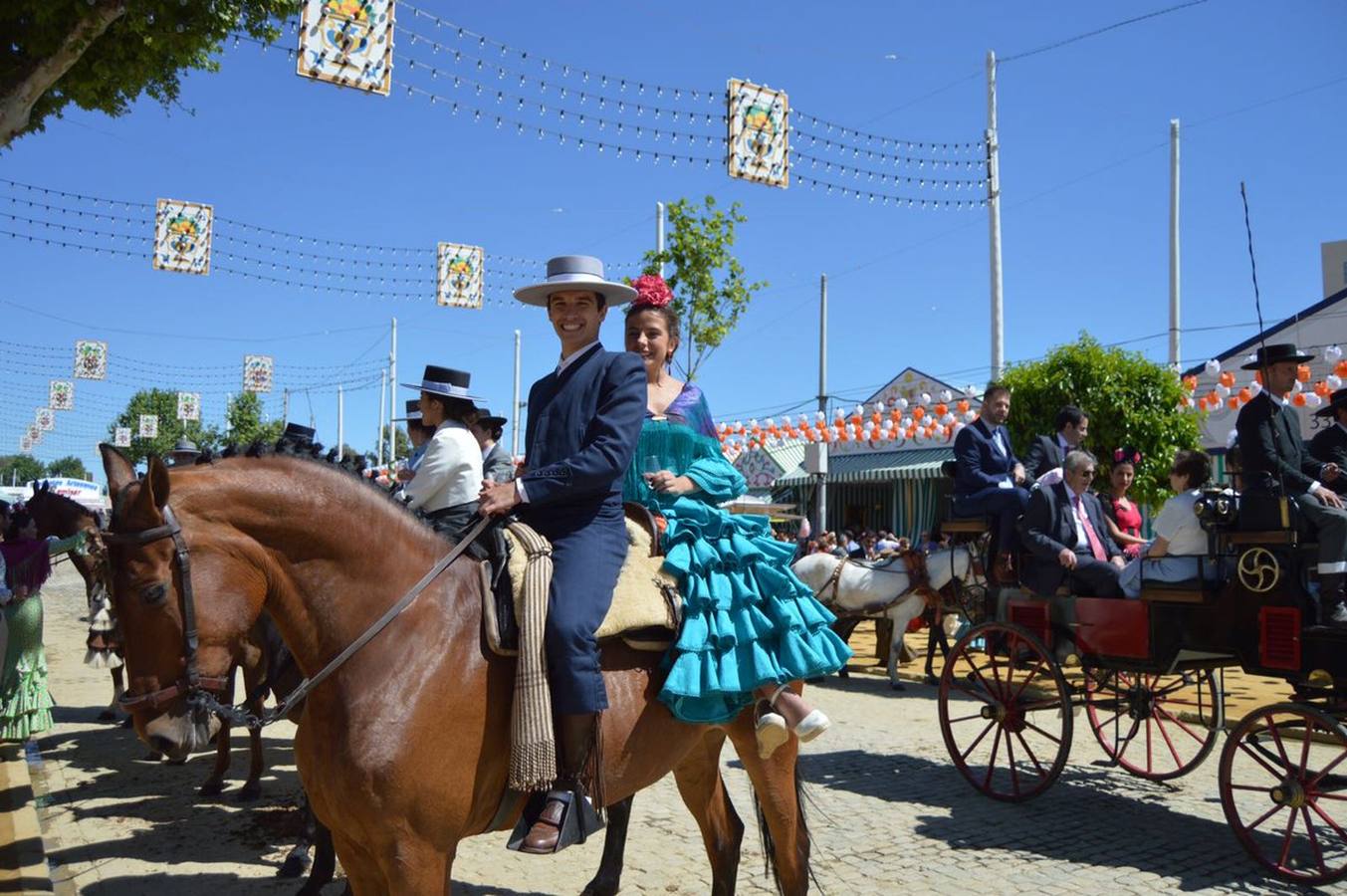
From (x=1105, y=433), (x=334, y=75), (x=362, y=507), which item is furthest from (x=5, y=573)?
(x=1105, y=433)

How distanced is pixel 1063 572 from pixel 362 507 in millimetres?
5274

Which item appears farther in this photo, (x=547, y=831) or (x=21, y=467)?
(x=21, y=467)

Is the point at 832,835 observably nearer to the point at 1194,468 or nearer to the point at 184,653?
the point at 1194,468

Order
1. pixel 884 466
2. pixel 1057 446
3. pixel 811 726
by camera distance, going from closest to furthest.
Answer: pixel 811 726, pixel 1057 446, pixel 884 466

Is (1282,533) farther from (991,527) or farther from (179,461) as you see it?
(179,461)

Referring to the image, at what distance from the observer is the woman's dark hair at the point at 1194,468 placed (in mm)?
6324

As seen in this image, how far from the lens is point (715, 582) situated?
3357mm

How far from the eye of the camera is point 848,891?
468 centimetres

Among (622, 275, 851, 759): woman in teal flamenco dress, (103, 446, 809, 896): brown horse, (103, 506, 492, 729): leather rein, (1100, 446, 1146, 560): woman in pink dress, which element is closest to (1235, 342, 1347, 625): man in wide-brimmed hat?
(1100, 446, 1146, 560): woman in pink dress

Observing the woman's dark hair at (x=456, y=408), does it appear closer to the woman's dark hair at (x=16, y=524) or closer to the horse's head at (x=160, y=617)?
the horse's head at (x=160, y=617)

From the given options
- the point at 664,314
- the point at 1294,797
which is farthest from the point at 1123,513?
the point at 664,314

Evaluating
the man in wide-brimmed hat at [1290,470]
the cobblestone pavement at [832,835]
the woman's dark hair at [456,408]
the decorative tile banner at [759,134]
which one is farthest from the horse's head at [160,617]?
the decorative tile banner at [759,134]

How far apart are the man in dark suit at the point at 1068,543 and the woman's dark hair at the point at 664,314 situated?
3.77 m

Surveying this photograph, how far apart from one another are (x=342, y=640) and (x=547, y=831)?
88 centimetres
